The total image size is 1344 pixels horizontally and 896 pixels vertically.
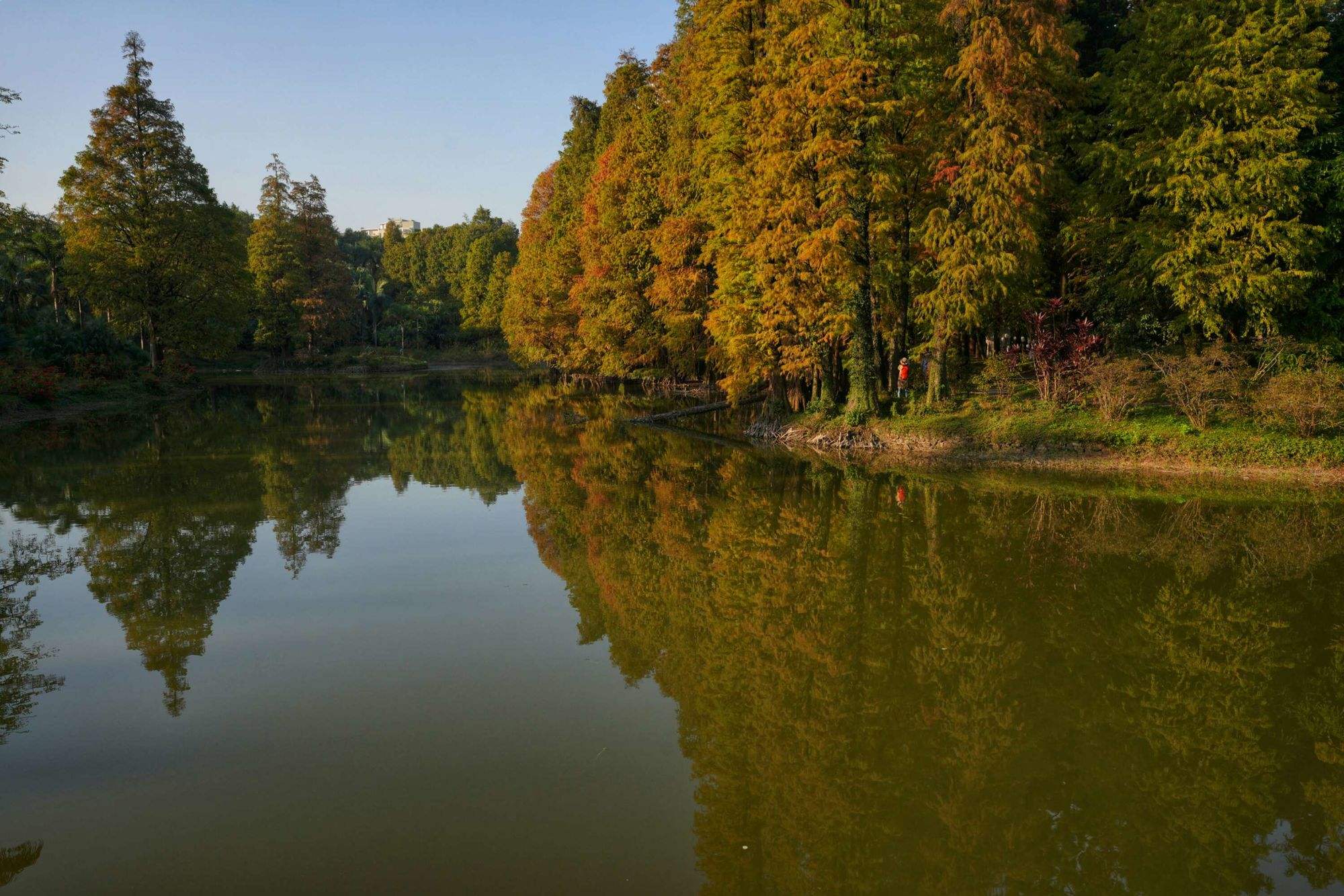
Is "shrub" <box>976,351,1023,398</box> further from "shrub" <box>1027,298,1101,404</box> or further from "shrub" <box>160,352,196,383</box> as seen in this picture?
"shrub" <box>160,352,196,383</box>

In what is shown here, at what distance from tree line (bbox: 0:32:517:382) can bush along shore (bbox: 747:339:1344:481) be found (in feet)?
87.0

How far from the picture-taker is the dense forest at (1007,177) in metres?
18.1

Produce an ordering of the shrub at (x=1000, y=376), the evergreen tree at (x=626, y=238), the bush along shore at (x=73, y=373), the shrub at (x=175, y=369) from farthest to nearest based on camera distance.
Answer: the shrub at (x=175, y=369)
the evergreen tree at (x=626, y=238)
the bush along shore at (x=73, y=373)
the shrub at (x=1000, y=376)

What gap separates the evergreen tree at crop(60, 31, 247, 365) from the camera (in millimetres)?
36875

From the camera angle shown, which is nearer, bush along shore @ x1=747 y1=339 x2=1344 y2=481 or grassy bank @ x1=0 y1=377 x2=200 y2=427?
Result: bush along shore @ x1=747 y1=339 x2=1344 y2=481

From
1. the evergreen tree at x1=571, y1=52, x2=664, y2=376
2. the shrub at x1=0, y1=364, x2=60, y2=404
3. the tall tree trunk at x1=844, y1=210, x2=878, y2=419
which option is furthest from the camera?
the evergreen tree at x1=571, y1=52, x2=664, y2=376

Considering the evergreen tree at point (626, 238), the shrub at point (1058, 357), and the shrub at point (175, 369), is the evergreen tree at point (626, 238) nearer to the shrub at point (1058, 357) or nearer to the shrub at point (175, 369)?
the shrub at point (1058, 357)

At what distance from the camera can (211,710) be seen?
6730mm

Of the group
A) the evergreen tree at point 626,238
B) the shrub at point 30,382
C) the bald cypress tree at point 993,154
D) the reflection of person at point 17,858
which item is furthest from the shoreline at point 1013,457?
the shrub at point 30,382

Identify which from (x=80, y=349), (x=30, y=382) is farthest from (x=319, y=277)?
(x=30, y=382)

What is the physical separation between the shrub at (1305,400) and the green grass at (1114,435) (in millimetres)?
287

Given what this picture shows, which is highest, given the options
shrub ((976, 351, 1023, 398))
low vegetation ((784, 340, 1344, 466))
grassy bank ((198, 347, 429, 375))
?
grassy bank ((198, 347, 429, 375))

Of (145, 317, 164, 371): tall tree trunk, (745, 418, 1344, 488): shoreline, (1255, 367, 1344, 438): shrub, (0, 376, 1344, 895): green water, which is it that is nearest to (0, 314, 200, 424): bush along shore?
(145, 317, 164, 371): tall tree trunk

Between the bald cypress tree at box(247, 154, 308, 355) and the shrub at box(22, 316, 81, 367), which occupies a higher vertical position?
the bald cypress tree at box(247, 154, 308, 355)
